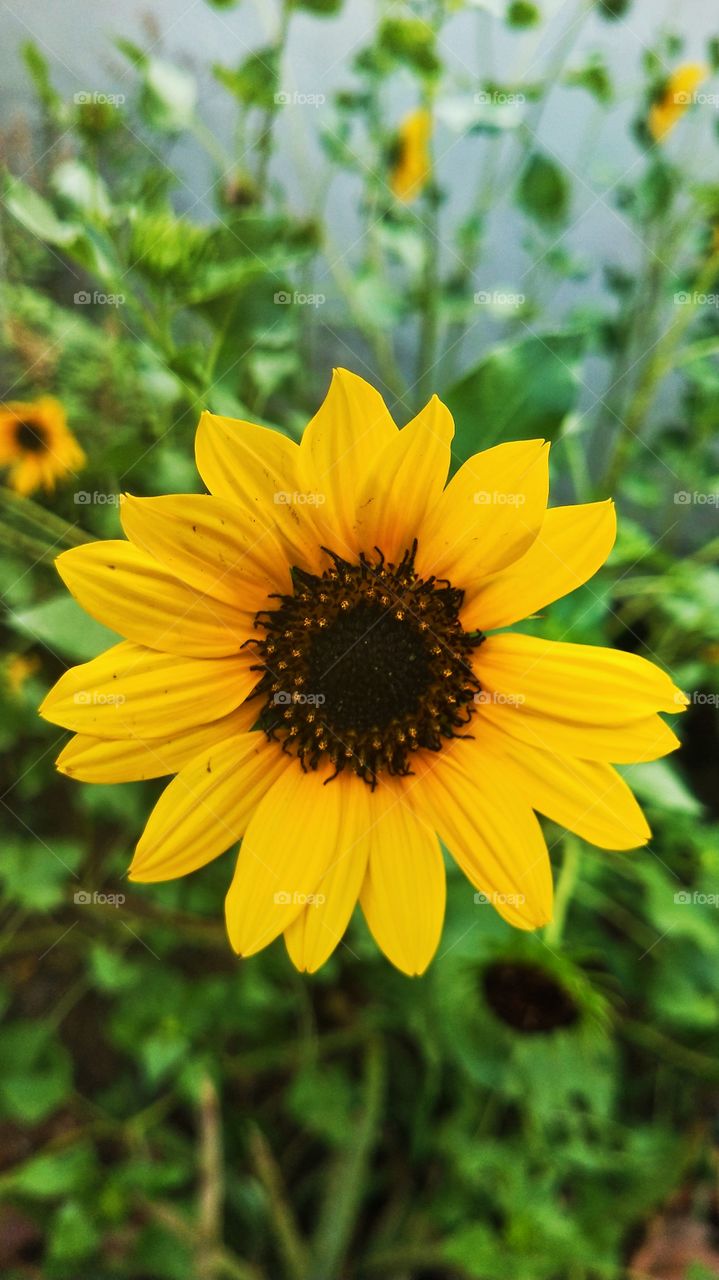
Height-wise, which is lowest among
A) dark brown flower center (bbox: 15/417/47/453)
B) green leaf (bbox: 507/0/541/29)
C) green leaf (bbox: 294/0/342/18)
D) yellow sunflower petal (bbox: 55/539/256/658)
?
dark brown flower center (bbox: 15/417/47/453)

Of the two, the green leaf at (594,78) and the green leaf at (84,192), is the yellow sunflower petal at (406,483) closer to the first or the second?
the green leaf at (84,192)

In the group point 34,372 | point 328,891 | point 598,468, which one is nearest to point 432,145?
point 598,468

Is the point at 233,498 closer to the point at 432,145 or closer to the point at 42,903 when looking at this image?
the point at 42,903

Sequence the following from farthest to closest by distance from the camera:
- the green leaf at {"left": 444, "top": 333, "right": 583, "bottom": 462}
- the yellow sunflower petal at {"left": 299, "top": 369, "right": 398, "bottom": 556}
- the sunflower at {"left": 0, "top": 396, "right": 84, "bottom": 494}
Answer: the sunflower at {"left": 0, "top": 396, "right": 84, "bottom": 494} → the green leaf at {"left": 444, "top": 333, "right": 583, "bottom": 462} → the yellow sunflower petal at {"left": 299, "top": 369, "right": 398, "bottom": 556}

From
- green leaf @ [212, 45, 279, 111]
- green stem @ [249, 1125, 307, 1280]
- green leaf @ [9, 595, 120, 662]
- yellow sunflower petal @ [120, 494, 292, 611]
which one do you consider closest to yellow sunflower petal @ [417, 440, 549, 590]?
yellow sunflower petal @ [120, 494, 292, 611]

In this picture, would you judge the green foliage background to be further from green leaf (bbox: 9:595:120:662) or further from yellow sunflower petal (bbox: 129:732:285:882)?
yellow sunflower petal (bbox: 129:732:285:882)

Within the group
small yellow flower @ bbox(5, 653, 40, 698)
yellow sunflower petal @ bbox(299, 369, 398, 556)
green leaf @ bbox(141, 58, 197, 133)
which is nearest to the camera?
yellow sunflower petal @ bbox(299, 369, 398, 556)
